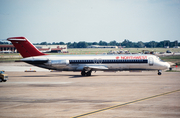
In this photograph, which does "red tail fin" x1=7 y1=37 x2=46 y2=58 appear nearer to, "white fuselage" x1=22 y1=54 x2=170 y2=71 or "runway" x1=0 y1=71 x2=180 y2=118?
"white fuselage" x1=22 y1=54 x2=170 y2=71

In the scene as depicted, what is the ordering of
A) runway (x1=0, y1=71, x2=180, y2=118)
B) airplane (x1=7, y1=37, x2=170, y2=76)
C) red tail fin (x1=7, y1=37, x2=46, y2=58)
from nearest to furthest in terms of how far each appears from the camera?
1. runway (x1=0, y1=71, x2=180, y2=118)
2. airplane (x1=7, y1=37, x2=170, y2=76)
3. red tail fin (x1=7, y1=37, x2=46, y2=58)

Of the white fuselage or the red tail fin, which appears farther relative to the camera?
the red tail fin

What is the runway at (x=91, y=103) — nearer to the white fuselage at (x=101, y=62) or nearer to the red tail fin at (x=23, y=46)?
the white fuselage at (x=101, y=62)

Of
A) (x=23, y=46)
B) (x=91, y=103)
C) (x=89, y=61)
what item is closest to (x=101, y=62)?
(x=89, y=61)

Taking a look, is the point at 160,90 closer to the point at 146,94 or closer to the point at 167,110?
the point at 146,94

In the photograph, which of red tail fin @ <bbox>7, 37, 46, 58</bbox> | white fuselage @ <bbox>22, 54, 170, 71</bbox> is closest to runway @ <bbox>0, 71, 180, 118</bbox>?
white fuselage @ <bbox>22, 54, 170, 71</bbox>

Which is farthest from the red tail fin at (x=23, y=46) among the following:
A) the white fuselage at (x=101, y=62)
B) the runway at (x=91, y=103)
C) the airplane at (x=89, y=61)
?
the runway at (x=91, y=103)

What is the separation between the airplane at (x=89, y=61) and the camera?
41156 mm

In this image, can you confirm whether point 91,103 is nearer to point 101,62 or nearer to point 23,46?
point 101,62

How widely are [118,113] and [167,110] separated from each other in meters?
3.71

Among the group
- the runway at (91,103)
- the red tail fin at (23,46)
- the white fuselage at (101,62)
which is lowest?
the runway at (91,103)

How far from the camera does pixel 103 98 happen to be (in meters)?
22.0

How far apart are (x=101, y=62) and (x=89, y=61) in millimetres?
2047

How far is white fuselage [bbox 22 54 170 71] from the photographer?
41.2 m
